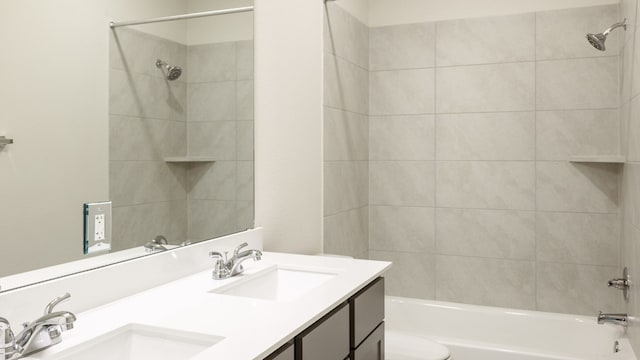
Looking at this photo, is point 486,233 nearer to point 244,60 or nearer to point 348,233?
point 348,233

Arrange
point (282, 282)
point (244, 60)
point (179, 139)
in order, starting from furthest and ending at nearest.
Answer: point (244, 60) < point (282, 282) < point (179, 139)

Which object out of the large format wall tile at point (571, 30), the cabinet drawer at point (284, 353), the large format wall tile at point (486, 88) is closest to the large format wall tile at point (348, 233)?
the large format wall tile at point (486, 88)

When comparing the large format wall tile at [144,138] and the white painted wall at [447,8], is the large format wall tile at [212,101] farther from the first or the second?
the white painted wall at [447,8]

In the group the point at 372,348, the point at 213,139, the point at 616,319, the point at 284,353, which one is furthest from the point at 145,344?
the point at 616,319

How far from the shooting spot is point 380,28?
3.43m

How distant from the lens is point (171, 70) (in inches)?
69.5

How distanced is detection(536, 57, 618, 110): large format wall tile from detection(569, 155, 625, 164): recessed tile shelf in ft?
0.97

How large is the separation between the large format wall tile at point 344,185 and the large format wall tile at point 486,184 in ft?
1.58

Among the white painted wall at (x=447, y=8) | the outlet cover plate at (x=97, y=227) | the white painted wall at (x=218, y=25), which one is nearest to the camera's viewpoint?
the outlet cover plate at (x=97, y=227)

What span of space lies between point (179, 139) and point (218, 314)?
722 millimetres

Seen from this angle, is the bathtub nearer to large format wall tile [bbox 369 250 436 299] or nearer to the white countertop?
large format wall tile [bbox 369 250 436 299]

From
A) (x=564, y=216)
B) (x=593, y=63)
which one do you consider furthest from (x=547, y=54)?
(x=564, y=216)

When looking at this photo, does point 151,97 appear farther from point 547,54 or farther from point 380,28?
point 547,54

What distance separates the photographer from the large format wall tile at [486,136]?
10.1 ft
